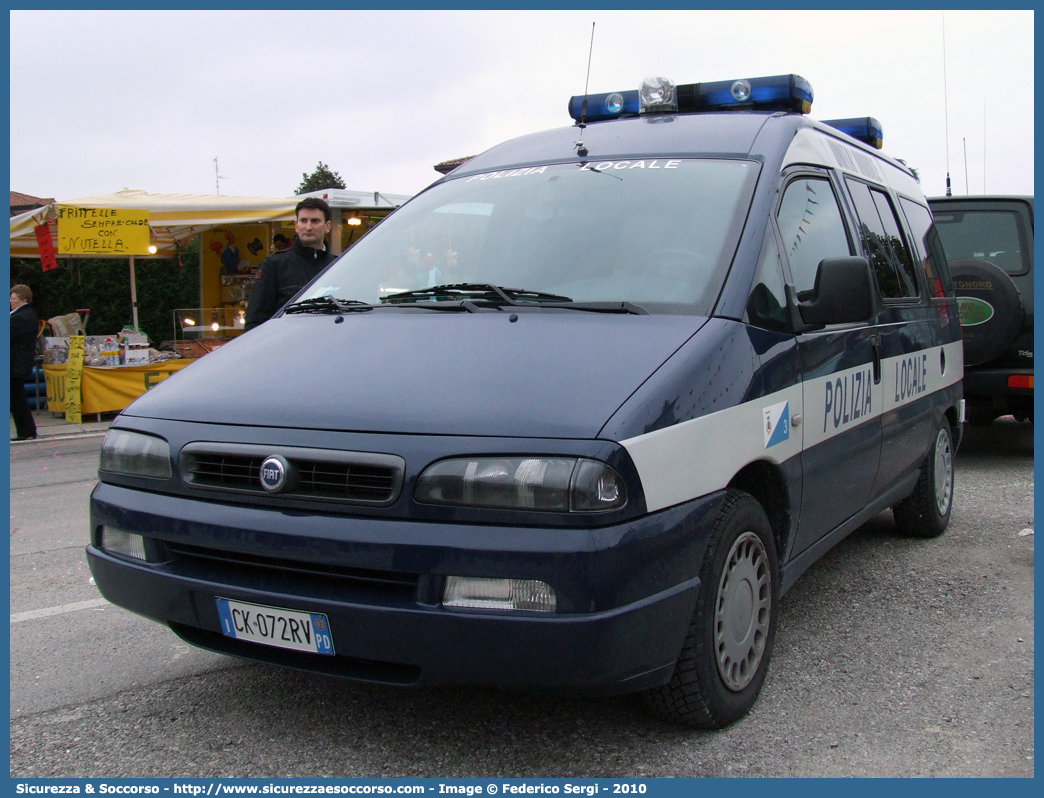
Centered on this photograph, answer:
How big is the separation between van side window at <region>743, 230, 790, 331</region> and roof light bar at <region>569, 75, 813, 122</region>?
1183 mm

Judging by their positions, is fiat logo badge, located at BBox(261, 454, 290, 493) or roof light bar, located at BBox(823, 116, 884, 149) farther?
roof light bar, located at BBox(823, 116, 884, 149)

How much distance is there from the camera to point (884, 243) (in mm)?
4434

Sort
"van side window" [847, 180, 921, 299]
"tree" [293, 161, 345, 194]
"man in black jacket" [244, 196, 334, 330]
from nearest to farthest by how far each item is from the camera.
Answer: "van side window" [847, 180, 921, 299], "man in black jacket" [244, 196, 334, 330], "tree" [293, 161, 345, 194]

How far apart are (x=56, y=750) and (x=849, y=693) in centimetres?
256

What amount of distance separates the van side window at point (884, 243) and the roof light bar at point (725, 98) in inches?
18.6

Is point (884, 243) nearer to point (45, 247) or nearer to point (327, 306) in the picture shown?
point (327, 306)

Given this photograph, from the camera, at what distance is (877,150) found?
5.04 metres

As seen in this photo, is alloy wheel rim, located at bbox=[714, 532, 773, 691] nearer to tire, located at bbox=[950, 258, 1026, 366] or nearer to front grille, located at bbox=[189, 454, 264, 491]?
front grille, located at bbox=[189, 454, 264, 491]

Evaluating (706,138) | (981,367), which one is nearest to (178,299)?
(981,367)

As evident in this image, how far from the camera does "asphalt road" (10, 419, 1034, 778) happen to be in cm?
265

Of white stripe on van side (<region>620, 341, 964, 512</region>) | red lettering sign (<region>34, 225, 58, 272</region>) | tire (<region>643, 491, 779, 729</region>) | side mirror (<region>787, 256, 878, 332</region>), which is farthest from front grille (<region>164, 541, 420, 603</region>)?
red lettering sign (<region>34, 225, 58, 272</region>)

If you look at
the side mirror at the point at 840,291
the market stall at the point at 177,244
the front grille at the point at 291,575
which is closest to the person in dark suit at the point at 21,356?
the market stall at the point at 177,244

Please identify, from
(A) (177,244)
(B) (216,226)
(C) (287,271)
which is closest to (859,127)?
(C) (287,271)

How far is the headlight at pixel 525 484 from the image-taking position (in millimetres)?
2250
